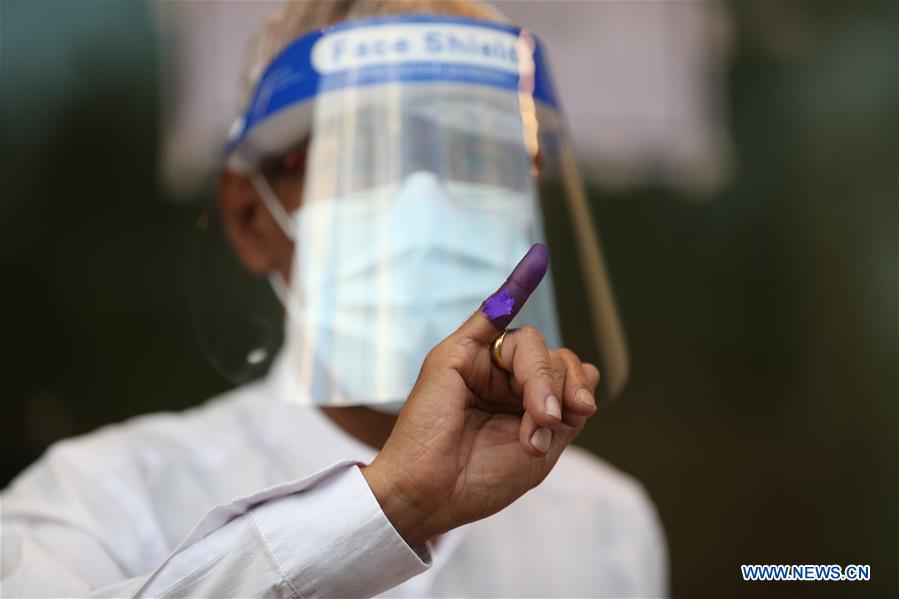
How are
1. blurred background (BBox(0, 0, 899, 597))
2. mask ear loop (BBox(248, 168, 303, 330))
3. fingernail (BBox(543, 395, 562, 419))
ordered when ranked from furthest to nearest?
blurred background (BBox(0, 0, 899, 597)) → mask ear loop (BBox(248, 168, 303, 330)) → fingernail (BBox(543, 395, 562, 419))

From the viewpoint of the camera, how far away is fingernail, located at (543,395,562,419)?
0.56 metres

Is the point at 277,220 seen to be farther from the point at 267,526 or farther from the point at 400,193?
the point at 267,526

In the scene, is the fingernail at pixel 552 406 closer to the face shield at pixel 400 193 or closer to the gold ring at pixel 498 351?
the gold ring at pixel 498 351

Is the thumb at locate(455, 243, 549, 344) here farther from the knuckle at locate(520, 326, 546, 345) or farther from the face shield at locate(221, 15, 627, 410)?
the face shield at locate(221, 15, 627, 410)

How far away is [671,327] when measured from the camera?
234 cm

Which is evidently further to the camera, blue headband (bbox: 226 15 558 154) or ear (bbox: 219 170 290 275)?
ear (bbox: 219 170 290 275)

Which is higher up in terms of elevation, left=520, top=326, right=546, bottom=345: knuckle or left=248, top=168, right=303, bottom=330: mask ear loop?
left=520, top=326, right=546, bottom=345: knuckle

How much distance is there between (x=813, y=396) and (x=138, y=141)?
1.89m

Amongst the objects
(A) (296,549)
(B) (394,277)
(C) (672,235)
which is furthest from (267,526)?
(C) (672,235)

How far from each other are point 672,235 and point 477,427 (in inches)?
69.7

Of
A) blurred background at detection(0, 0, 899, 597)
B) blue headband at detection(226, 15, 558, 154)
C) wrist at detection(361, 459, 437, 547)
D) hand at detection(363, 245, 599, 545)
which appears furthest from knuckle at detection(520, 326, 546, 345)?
blurred background at detection(0, 0, 899, 597)

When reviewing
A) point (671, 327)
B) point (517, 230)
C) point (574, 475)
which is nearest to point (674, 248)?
point (671, 327)

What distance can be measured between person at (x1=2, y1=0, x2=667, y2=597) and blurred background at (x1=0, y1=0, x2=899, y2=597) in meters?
0.94

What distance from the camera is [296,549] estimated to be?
2.00ft
